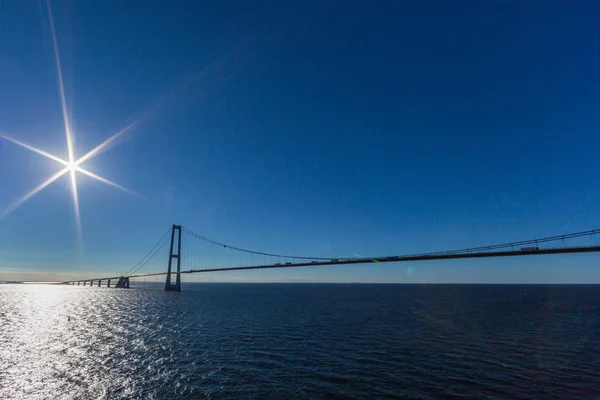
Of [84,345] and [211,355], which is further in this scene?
→ [84,345]

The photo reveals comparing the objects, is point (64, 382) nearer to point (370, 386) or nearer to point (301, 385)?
point (301, 385)

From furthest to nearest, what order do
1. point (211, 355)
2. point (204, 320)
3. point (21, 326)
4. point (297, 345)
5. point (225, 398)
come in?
point (204, 320) < point (21, 326) < point (297, 345) < point (211, 355) < point (225, 398)

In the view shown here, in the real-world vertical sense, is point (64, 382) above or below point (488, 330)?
above

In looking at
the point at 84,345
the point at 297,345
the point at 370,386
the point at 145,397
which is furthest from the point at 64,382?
the point at 370,386

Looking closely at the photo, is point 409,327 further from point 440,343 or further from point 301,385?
point 301,385

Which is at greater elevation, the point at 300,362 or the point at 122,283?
the point at 122,283

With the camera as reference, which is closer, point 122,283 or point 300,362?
point 300,362

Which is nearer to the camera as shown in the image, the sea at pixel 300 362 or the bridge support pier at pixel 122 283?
the sea at pixel 300 362

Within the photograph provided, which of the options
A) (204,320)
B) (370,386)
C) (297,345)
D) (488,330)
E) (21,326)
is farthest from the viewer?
(204,320)

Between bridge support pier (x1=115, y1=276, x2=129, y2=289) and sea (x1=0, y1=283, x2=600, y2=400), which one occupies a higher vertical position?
bridge support pier (x1=115, y1=276, x2=129, y2=289)

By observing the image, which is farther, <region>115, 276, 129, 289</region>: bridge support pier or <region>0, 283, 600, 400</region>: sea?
<region>115, 276, 129, 289</region>: bridge support pier

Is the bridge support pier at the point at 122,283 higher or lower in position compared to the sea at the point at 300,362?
higher
